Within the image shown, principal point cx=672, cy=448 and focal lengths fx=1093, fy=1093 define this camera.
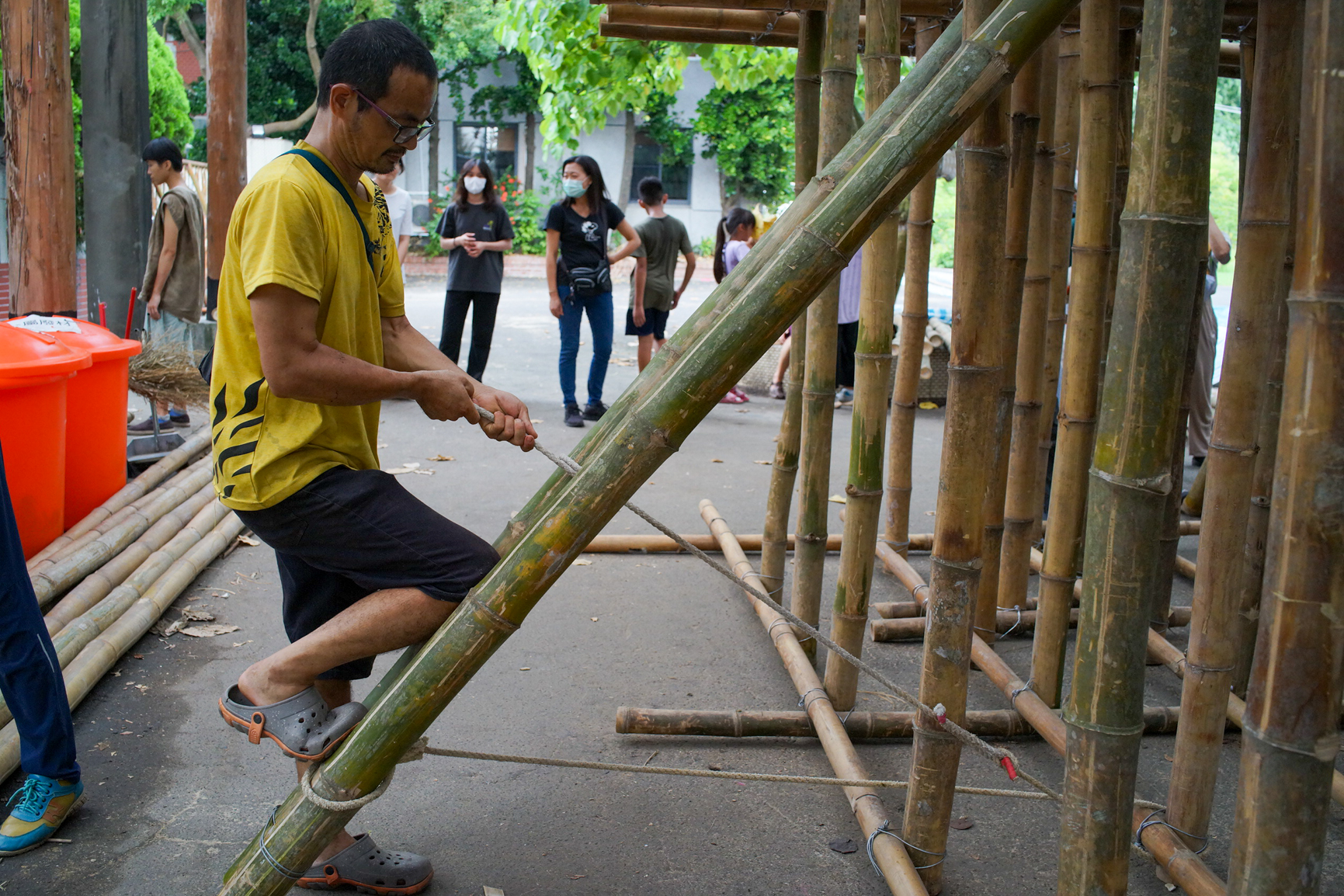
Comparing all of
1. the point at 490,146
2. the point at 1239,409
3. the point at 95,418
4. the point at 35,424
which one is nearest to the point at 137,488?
the point at 95,418

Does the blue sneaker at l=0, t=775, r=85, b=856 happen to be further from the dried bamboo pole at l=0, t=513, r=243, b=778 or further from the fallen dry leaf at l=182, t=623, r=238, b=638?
the fallen dry leaf at l=182, t=623, r=238, b=638

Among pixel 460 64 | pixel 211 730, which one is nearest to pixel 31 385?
pixel 211 730

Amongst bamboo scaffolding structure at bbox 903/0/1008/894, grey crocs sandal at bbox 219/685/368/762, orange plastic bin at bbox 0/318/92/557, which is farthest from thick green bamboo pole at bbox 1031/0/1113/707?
orange plastic bin at bbox 0/318/92/557

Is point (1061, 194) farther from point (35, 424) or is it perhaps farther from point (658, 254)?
point (658, 254)

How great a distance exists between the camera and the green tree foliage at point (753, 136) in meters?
23.5

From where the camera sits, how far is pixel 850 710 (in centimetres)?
350

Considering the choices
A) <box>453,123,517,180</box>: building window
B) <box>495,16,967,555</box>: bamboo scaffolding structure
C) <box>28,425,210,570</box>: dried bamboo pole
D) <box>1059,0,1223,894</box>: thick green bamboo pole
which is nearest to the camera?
<box>1059,0,1223,894</box>: thick green bamboo pole

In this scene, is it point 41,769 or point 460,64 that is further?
point 460,64

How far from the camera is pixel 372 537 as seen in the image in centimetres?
223

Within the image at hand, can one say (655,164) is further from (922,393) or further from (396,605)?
(396,605)

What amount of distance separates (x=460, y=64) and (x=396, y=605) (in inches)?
938

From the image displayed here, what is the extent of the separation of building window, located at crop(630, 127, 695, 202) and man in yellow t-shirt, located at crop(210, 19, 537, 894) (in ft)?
78.3

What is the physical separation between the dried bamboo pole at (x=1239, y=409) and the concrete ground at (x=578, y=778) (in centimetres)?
Answer: 35

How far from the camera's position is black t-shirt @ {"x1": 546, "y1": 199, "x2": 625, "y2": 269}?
7.69 m
